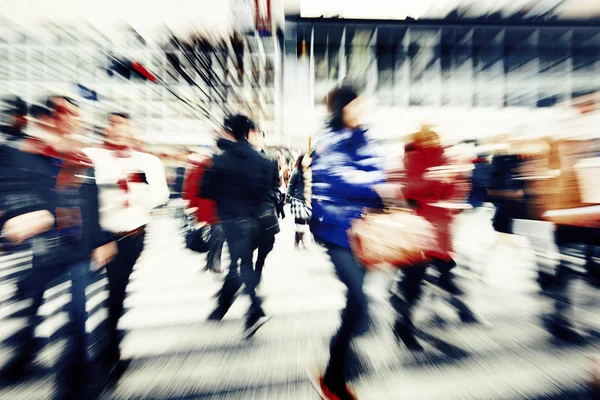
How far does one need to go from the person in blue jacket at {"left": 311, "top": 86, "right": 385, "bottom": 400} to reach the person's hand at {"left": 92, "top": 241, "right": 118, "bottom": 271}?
1.24 metres

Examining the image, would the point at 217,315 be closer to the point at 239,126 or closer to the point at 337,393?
the point at 337,393

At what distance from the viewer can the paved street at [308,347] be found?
5.68 ft

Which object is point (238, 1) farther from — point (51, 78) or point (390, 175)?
point (390, 175)

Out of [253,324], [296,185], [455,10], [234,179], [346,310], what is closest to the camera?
[346,310]

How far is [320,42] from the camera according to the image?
21.3 metres

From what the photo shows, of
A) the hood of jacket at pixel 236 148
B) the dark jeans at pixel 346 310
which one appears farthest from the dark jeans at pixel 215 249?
the dark jeans at pixel 346 310

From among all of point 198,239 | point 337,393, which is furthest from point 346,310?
point 198,239

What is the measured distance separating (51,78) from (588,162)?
346 centimetres

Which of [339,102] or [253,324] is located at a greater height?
[339,102]

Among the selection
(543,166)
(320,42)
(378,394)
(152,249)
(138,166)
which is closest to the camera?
(378,394)

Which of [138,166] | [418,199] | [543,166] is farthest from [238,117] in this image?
[543,166]

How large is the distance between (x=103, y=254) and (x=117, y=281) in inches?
10.5

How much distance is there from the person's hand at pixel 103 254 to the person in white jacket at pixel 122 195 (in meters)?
0.04

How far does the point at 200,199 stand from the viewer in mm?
2461
